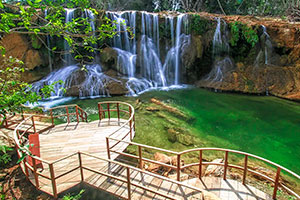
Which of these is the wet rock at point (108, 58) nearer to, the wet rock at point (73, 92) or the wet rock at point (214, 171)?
the wet rock at point (73, 92)

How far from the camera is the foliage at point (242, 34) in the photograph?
1850 centimetres

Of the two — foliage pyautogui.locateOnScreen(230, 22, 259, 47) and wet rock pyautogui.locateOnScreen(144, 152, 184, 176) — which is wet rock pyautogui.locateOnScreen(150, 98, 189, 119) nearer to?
wet rock pyautogui.locateOnScreen(144, 152, 184, 176)

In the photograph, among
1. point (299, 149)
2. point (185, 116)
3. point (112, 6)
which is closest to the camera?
point (299, 149)

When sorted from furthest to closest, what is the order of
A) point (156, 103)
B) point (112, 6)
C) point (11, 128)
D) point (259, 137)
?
point (112, 6) → point (156, 103) → point (259, 137) → point (11, 128)

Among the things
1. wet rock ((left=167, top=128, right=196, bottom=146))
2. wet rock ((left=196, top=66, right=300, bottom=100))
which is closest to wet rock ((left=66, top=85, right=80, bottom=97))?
wet rock ((left=167, top=128, right=196, bottom=146))

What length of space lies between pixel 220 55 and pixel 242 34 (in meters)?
2.61

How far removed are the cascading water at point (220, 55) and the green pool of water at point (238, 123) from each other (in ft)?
10.3

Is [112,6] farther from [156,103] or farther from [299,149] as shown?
[299,149]

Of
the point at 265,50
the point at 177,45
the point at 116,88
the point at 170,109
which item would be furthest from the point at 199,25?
the point at 170,109

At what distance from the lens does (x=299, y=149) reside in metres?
9.60

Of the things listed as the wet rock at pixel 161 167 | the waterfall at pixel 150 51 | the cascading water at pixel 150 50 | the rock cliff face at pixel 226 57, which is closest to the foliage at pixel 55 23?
the wet rock at pixel 161 167

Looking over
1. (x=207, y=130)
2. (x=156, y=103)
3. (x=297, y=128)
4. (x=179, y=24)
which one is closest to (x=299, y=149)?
(x=297, y=128)

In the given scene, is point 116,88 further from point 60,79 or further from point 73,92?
point 60,79

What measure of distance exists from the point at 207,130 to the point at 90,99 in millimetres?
9094
